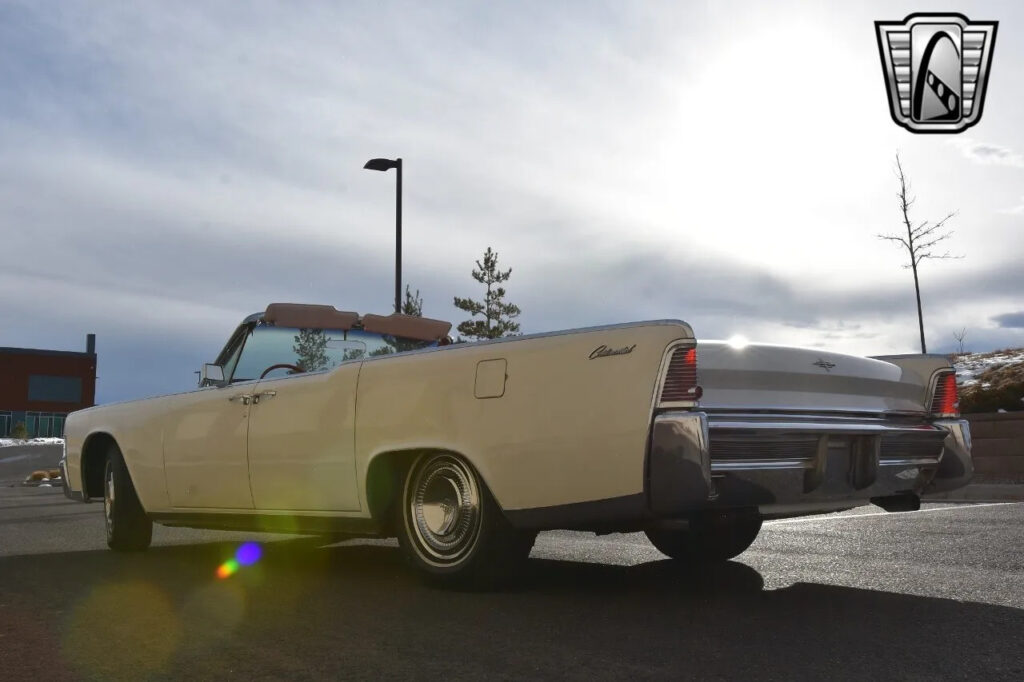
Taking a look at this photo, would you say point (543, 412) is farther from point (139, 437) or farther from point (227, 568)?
point (139, 437)

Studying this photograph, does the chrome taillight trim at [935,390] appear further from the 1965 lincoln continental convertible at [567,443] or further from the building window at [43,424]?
the building window at [43,424]

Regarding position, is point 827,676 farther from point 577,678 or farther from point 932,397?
point 932,397

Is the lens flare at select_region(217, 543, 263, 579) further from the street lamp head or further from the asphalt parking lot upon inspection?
the street lamp head

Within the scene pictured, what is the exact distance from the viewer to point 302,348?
7035mm

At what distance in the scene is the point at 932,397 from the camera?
563 cm

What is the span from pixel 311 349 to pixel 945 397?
3.83m

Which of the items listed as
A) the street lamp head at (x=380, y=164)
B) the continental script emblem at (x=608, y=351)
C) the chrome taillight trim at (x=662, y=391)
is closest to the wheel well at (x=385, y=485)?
the continental script emblem at (x=608, y=351)

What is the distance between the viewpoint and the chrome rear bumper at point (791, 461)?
14.0ft

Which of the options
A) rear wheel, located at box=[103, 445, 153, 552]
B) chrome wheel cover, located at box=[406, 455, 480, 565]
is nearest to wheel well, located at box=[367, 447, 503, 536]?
chrome wheel cover, located at box=[406, 455, 480, 565]

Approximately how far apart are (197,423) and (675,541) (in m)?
3.02

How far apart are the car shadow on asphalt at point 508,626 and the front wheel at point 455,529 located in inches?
4.8

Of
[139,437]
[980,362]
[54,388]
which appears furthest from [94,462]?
[54,388]

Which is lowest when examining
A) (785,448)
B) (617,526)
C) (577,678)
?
(577,678)

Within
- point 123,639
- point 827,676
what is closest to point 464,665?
point 827,676
